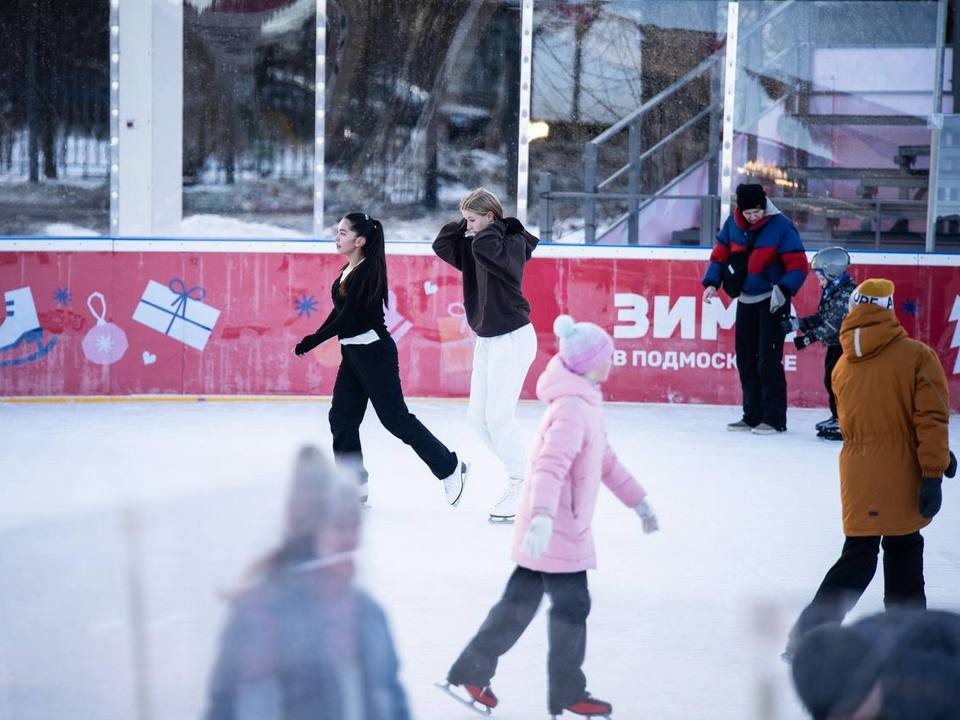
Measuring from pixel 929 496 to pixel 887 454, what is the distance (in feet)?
0.50

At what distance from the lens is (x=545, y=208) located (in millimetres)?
10391

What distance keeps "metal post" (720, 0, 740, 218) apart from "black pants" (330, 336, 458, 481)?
16.0ft

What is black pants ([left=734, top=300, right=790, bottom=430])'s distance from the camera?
8617 mm

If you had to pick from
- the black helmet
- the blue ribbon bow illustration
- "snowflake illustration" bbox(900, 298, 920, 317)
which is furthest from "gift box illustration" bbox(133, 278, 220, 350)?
"snowflake illustration" bbox(900, 298, 920, 317)

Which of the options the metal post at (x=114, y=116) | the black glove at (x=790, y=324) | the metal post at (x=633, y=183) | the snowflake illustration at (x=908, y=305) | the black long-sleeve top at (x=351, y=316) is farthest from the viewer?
the metal post at (x=633, y=183)

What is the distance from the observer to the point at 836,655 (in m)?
1.69

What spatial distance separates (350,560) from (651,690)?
1.82 m

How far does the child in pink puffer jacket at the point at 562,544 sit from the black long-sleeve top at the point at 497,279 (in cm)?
241

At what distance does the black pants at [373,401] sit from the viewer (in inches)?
233

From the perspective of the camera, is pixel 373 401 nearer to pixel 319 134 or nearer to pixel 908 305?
pixel 319 134

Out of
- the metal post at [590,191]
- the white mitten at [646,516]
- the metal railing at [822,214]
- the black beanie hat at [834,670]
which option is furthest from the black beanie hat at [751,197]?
the black beanie hat at [834,670]

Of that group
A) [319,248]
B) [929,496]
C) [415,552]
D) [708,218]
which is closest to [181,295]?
[319,248]

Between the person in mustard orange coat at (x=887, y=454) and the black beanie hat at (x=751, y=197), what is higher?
the black beanie hat at (x=751, y=197)

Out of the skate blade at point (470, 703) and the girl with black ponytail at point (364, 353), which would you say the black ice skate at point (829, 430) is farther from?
the skate blade at point (470, 703)
